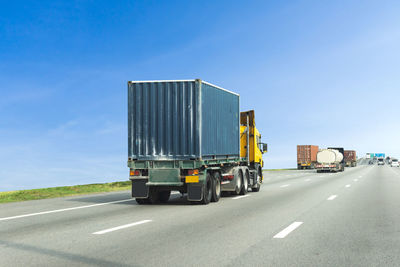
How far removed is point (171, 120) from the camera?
46.6 feet

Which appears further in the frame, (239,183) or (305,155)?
(305,155)

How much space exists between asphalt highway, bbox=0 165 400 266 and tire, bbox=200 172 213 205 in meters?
1.50

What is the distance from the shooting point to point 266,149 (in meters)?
21.5

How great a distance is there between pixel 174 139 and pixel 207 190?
197cm

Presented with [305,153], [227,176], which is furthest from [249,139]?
[305,153]

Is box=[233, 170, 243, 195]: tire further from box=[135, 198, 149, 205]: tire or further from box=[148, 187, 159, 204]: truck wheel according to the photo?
box=[135, 198, 149, 205]: tire

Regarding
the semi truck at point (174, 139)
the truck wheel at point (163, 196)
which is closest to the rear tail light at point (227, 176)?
the semi truck at point (174, 139)

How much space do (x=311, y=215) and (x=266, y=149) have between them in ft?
34.9

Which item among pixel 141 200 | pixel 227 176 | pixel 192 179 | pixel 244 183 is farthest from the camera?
pixel 244 183

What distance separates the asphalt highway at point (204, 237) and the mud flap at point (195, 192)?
4.18ft

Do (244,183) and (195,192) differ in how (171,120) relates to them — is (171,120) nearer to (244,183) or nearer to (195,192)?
(195,192)

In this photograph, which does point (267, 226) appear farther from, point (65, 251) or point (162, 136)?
point (162, 136)

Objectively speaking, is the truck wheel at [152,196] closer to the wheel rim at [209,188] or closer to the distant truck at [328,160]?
the wheel rim at [209,188]

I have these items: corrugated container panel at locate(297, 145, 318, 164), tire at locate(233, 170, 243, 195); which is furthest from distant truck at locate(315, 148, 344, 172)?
tire at locate(233, 170, 243, 195)
